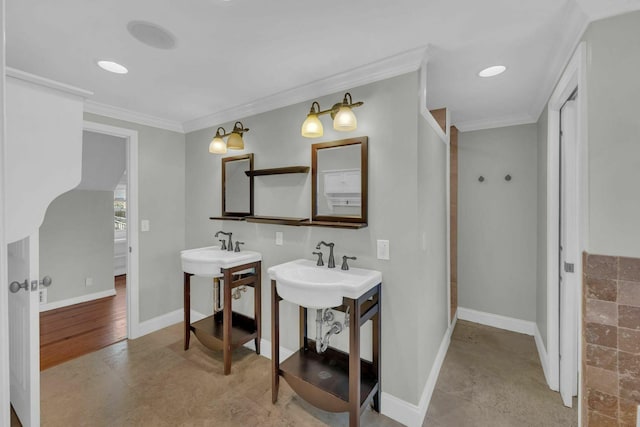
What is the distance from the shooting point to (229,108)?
108 inches

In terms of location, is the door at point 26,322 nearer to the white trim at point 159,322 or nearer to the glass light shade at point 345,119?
the white trim at point 159,322

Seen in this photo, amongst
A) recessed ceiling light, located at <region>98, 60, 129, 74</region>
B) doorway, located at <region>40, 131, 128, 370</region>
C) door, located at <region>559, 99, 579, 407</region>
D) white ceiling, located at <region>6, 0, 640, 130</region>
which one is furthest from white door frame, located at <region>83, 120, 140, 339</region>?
door, located at <region>559, 99, 579, 407</region>

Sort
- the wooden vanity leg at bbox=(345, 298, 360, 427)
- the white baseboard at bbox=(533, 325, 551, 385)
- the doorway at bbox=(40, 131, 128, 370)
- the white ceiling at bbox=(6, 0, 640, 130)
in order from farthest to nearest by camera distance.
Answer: the doorway at bbox=(40, 131, 128, 370)
the white baseboard at bbox=(533, 325, 551, 385)
the wooden vanity leg at bbox=(345, 298, 360, 427)
the white ceiling at bbox=(6, 0, 640, 130)

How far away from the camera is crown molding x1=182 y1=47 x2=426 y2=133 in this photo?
5.70 ft

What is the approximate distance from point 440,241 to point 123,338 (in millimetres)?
3336

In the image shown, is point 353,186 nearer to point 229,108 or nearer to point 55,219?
point 229,108

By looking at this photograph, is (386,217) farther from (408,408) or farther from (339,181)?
(408,408)

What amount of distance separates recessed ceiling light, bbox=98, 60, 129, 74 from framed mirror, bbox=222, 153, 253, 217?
108 cm

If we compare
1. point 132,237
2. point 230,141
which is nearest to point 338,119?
point 230,141

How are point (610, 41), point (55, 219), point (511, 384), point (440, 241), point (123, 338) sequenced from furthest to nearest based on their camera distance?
1. point (55, 219)
2. point (123, 338)
3. point (440, 241)
4. point (511, 384)
5. point (610, 41)

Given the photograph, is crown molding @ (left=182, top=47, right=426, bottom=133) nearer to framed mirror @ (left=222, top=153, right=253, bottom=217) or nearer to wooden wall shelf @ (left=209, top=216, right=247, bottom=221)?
framed mirror @ (left=222, top=153, right=253, bottom=217)

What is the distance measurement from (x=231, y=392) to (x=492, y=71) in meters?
3.00

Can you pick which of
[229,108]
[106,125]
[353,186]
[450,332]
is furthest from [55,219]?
[450,332]

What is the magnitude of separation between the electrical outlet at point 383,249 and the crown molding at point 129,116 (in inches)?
107
